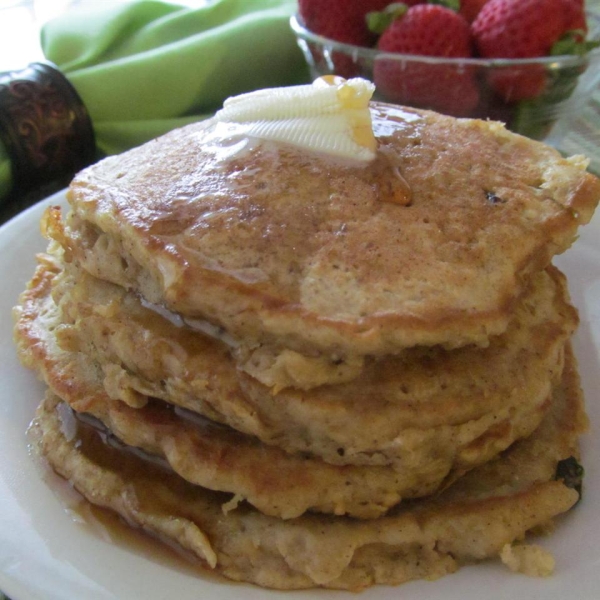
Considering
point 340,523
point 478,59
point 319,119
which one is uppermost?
point 319,119

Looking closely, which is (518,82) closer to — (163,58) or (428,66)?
(428,66)

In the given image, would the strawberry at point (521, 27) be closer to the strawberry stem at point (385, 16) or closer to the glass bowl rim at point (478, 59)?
the glass bowl rim at point (478, 59)

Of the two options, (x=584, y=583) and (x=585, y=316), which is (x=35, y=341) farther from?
(x=585, y=316)

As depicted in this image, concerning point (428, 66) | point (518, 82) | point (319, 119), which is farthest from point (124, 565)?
point (518, 82)

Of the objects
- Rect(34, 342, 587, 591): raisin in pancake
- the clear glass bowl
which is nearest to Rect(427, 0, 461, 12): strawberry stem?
the clear glass bowl

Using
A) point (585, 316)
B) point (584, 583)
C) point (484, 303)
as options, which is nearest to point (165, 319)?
point (484, 303)

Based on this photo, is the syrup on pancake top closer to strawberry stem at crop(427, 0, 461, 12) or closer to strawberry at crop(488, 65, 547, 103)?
strawberry at crop(488, 65, 547, 103)
